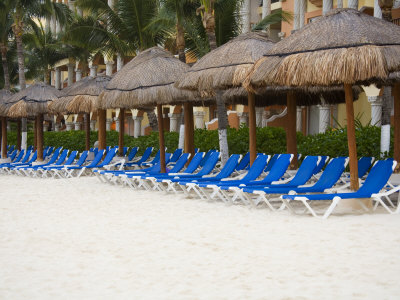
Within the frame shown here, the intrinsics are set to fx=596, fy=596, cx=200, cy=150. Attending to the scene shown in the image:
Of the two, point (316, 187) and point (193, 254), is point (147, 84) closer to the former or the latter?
point (316, 187)

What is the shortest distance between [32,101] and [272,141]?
7883 mm

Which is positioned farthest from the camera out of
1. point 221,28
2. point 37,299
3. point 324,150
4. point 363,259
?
point 221,28

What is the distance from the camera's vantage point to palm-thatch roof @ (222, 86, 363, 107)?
12109mm

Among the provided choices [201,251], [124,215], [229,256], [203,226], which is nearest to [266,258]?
[229,256]

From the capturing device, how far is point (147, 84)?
42.8 ft

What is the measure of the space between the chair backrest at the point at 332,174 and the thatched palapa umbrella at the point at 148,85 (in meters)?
4.10

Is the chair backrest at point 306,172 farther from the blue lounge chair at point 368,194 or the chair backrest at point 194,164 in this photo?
the chair backrest at point 194,164

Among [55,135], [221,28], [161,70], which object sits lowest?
[55,135]

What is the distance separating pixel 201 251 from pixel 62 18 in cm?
2219

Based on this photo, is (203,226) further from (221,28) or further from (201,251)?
(221,28)

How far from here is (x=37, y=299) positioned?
4535mm

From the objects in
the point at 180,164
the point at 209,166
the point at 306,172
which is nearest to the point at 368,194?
the point at 306,172

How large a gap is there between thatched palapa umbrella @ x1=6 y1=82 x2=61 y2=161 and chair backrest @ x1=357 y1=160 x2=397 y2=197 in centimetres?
1228

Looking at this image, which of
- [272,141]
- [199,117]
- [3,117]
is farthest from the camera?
[199,117]
